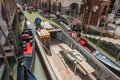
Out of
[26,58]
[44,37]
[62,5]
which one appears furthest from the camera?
[62,5]

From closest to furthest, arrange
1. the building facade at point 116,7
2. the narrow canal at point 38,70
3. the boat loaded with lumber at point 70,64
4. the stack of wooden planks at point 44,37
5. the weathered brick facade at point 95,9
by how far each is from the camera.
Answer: the boat loaded with lumber at point 70,64
the narrow canal at point 38,70
the stack of wooden planks at point 44,37
the weathered brick facade at point 95,9
the building facade at point 116,7

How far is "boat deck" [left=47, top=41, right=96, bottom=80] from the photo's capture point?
8.40 meters

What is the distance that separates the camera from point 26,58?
901cm

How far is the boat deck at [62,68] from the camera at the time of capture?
8.40 m

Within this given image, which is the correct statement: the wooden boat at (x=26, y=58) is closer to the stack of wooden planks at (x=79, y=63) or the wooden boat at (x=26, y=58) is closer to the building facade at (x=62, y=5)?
the stack of wooden planks at (x=79, y=63)

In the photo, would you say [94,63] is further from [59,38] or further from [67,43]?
[59,38]

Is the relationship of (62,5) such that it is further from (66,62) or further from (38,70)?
(38,70)

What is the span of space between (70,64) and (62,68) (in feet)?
2.75

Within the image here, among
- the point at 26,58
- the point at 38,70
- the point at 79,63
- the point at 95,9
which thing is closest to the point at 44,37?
the point at 26,58

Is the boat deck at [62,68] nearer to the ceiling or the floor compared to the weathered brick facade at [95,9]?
nearer to the floor

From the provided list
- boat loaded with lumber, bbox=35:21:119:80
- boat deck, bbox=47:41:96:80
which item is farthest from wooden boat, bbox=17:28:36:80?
boat deck, bbox=47:41:96:80

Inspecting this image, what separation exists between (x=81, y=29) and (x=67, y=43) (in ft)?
19.8

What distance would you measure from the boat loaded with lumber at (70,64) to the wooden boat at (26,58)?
781mm

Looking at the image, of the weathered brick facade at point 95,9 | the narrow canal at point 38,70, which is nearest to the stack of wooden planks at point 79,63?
the narrow canal at point 38,70
